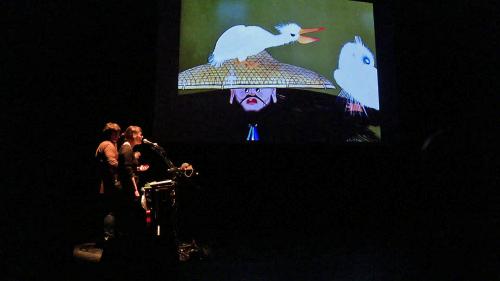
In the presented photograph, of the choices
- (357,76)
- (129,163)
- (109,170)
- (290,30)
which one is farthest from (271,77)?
(109,170)

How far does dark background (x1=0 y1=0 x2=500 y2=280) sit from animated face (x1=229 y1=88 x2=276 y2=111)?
1.39ft

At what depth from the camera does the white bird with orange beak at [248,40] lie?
2914 millimetres

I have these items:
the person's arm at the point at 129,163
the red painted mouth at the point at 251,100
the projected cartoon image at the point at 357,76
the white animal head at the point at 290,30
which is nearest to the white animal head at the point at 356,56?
the projected cartoon image at the point at 357,76

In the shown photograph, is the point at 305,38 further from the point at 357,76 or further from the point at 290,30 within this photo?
the point at 357,76

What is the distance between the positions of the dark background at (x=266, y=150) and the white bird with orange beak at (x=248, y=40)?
421 millimetres

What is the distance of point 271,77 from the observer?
293 cm

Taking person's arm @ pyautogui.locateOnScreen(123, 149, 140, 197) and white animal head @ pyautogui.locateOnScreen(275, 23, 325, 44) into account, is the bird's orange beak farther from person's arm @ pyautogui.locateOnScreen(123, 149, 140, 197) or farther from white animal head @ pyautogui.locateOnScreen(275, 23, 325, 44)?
person's arm @ pyautogui.locateOnScreen(123, 149, 140, 197)

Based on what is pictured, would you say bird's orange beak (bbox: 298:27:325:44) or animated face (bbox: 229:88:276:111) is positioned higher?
bird's orange beak (bbox: 298:27:325:44)

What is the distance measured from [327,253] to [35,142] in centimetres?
208

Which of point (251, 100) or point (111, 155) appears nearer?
point (111, 155)

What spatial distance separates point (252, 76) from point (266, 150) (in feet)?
2.35

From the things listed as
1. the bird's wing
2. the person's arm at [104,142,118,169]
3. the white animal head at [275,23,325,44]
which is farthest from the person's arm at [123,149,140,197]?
the bird's wing

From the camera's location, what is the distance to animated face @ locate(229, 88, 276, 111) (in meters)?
2.88

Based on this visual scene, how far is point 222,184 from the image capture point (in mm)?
3066
